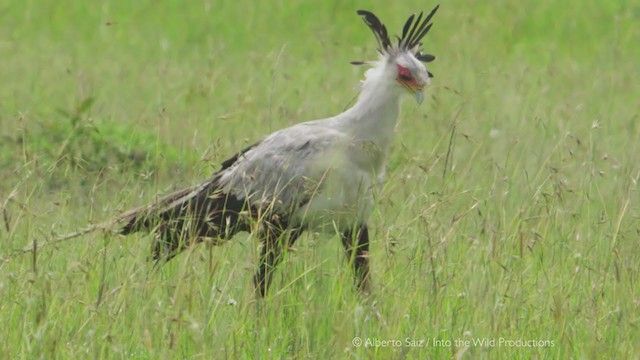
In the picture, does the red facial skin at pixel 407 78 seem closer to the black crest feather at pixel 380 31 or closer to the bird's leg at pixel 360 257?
the black crest feather at pixel 380 31

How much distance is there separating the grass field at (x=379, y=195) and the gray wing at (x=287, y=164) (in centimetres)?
20

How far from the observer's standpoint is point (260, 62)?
11.7 m

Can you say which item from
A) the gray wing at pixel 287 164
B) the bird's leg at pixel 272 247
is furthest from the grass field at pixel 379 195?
the gray wing at pixel 287 164

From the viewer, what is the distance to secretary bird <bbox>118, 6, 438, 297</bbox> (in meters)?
5.68

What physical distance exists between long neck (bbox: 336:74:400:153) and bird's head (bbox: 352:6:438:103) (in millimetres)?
42

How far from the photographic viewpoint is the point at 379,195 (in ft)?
18.2

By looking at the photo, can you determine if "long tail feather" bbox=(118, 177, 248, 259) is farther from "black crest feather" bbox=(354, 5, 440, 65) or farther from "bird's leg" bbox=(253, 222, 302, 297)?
"black crest feather" bbox=(354, 5, 440, 65)

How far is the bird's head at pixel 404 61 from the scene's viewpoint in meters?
5.89

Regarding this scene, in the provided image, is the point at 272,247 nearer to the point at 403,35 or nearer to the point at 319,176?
the point at 319,176

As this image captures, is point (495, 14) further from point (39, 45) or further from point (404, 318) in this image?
point (404, 318)

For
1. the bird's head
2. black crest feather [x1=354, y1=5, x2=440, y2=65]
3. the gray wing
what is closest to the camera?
the gray wing

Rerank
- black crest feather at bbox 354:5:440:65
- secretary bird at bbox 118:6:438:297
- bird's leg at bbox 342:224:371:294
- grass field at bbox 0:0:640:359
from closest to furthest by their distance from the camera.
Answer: grass field at bbox 0:0:640:359 < bird's leg at bbox 342:224:371:294 < secretary bird at bbox 118:6:438:297 < black crest feather at bbox 354:5:440:65

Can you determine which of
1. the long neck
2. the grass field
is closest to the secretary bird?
the long neck

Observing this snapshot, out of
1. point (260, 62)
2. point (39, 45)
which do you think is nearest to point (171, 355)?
point (260, 62)
